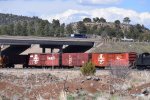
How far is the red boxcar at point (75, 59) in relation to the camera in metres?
84.7

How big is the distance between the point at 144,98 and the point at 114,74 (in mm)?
24934

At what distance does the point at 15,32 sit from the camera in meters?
194

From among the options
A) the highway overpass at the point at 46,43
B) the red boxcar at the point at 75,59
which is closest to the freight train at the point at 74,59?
the red boxcar at the point at 75,59

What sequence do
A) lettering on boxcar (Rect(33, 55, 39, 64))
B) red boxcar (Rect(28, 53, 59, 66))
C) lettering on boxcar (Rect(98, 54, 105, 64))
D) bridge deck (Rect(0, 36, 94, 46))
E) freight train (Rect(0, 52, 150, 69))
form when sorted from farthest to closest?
1. bridge deck (Rect(0, 36, 94, 46))
2. lettering on boxcar (Rect(33, 55, 39, 64))
3. red boxcar (Rect(28, 53, 59, 66))
4. lettering on boxcar (Rect(98, 54, 105, 64))
5. freight train (Rect(0, 52, 150, 69))

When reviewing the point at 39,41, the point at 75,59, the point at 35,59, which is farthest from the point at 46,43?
the point at 75,59

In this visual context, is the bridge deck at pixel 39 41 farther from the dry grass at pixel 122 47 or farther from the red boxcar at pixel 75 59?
the red boxcar at pixel 75 59

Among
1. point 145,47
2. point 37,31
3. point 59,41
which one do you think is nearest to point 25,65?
point 59,41

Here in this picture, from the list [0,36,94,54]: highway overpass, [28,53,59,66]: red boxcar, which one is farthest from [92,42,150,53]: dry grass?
[28,53,59,66]: red boxcar

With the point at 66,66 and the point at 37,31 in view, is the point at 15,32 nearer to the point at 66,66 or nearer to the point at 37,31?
the point at 37,31

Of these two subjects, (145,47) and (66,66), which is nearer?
(66,66)

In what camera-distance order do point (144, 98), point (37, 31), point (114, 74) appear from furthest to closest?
point (37, 31) → point (114, 74) → point (144, 98)

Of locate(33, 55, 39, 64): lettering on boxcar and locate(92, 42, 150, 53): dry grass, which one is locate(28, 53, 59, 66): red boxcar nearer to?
locate(33, 55, 39, 64): lettering on boxcar

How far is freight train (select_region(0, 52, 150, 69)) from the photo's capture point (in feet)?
243

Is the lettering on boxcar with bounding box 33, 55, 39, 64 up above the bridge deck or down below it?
below
